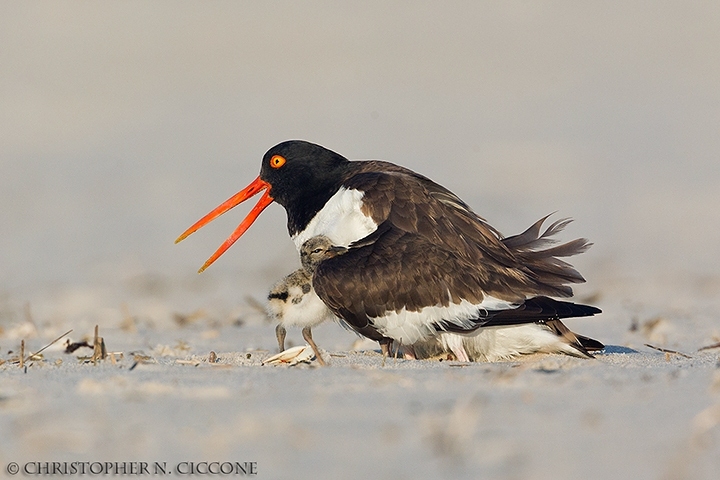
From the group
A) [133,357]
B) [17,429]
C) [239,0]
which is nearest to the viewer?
[17,429]

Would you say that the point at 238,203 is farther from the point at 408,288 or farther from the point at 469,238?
the point at 408,288

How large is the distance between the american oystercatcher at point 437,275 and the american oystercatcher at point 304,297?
0.09 meters

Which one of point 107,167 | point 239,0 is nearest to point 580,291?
point 107,167

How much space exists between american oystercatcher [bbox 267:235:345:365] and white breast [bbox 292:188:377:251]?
0.06 meters

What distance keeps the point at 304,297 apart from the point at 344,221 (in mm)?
454

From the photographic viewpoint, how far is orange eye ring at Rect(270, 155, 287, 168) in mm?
6598

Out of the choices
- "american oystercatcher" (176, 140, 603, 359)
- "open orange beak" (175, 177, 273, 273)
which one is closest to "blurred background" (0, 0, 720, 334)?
"open orange beak" (175, 177, 273, 273)

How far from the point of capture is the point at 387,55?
24.0m

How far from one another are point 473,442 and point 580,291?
6.90 meters

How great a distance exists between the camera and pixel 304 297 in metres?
5.70

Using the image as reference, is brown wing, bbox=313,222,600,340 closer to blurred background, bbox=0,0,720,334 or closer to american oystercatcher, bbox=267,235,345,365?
american oystercatcher, bbox=267,235,345,365

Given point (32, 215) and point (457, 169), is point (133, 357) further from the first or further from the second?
point (457, 169)

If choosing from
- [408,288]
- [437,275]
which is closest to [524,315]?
[437,275]

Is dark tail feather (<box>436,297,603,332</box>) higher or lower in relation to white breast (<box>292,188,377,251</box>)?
lower
